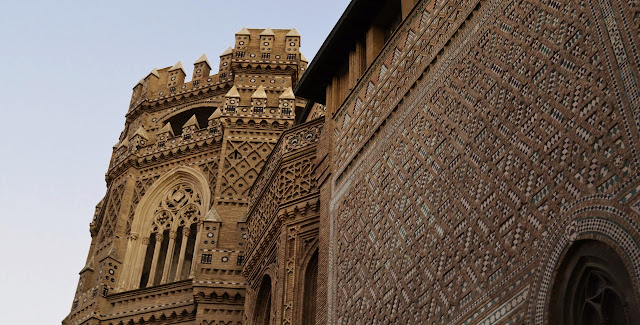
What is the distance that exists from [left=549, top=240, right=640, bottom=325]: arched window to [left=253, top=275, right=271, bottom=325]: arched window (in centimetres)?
764

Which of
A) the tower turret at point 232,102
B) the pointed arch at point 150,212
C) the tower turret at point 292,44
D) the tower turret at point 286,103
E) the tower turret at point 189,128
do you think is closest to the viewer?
the tower turret at point 286,103

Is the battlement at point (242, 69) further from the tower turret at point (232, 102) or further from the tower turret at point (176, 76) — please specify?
the tower turret at point (232, 102)

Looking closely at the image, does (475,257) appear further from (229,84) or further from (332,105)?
(229,84)

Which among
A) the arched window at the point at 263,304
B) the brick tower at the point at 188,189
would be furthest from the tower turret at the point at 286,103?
the arched window at the point at 263,304

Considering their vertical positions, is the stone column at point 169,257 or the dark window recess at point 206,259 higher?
the stone column at point 169,257

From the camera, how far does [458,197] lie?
777 centimetres

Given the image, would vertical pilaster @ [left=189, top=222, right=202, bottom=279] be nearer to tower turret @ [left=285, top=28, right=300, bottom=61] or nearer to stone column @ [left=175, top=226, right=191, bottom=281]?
stone column @ [left=175, top=226, right=191, bottom=281]

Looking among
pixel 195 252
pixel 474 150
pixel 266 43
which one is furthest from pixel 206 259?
pixel 474 150

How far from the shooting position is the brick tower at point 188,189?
17.6m

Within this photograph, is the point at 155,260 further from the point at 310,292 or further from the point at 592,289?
the point at 592,289

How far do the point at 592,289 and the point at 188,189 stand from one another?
16.0m

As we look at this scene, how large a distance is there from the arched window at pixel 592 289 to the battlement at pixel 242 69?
1628cm

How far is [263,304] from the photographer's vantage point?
44.5ft

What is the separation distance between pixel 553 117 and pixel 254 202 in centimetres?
846
